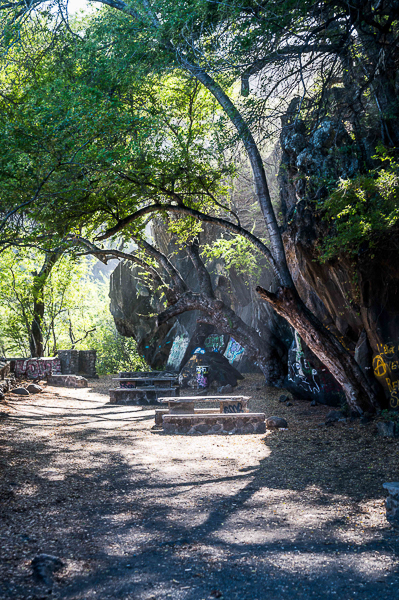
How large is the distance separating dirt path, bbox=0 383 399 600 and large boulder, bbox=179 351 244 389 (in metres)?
8.17

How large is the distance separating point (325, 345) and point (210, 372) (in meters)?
8.45

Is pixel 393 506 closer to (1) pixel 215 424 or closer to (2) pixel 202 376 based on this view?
(1) pixel 215 424

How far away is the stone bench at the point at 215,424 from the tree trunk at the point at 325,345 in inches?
69.8

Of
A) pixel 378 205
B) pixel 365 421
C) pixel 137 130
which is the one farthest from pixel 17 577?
pixel 137 130

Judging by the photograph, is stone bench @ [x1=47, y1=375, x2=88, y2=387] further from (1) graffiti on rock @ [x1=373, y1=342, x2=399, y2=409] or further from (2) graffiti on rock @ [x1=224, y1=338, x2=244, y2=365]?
(1) graffiti on rock @ [x1=373, y1=342, x2=399, y2=409]

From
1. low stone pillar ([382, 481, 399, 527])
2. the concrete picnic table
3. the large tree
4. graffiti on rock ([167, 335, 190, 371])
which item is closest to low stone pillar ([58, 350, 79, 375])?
graffiti on rock ([167, 335, 190, 371])

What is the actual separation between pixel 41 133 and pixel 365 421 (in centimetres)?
786

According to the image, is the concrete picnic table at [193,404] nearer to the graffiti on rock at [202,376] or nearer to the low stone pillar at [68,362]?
the graffiti on rock at [202,376]

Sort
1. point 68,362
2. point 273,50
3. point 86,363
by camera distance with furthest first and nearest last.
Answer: point 86,363 < point 68,362 < point 273,50

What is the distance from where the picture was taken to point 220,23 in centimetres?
788

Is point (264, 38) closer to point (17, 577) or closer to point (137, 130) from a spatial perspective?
point (137, 130)

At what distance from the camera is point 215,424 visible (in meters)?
9.31

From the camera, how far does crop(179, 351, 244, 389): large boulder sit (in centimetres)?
1708

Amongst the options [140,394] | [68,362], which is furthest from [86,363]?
[140,394]
